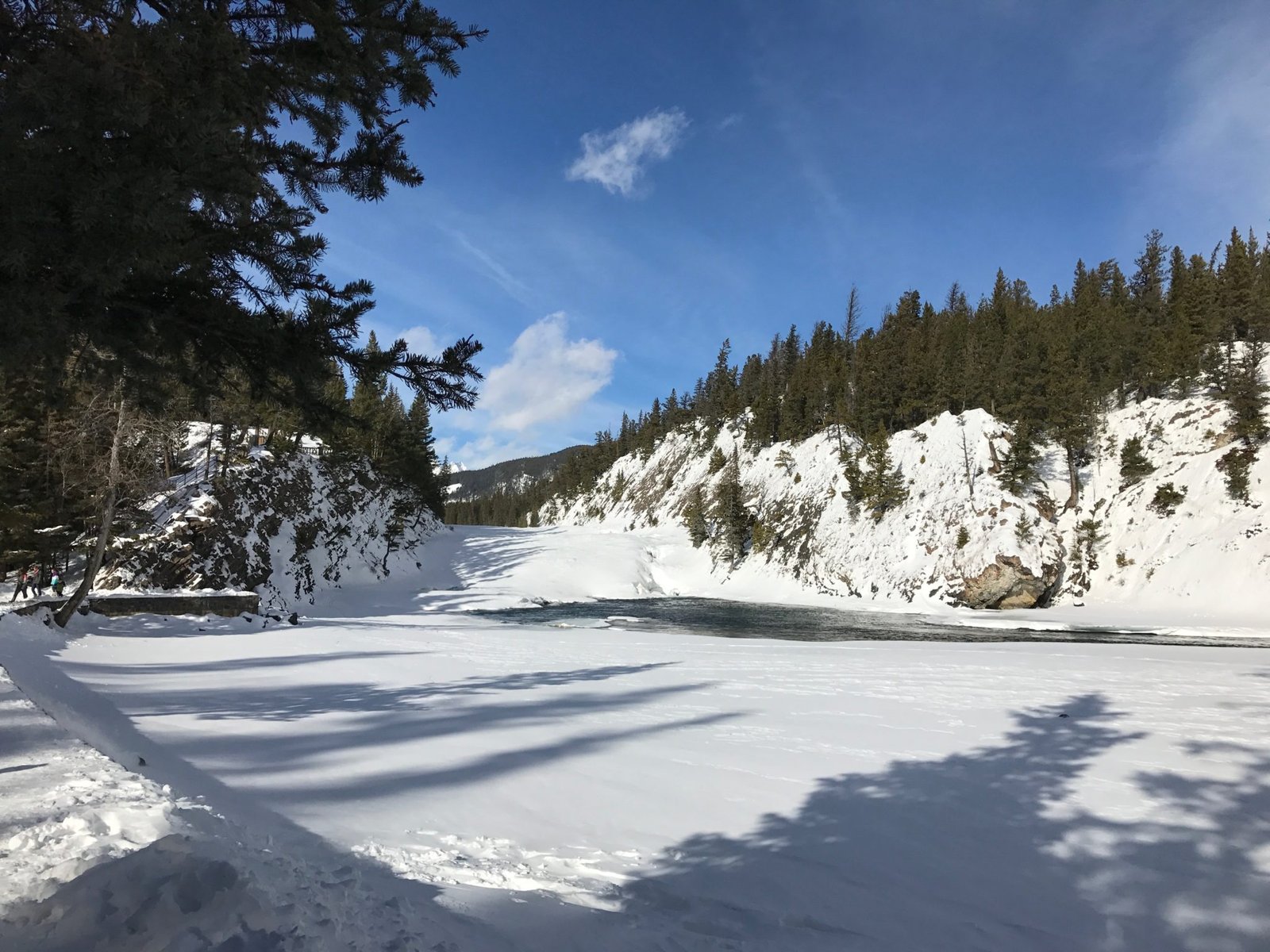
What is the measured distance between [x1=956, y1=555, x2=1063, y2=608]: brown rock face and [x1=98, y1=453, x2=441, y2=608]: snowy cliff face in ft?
112

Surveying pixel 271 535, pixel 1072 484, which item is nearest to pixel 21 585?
pixel 271 535

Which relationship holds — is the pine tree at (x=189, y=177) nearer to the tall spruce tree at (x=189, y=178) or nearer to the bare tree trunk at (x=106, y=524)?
the tall spruce tree at (x=189, y=178)

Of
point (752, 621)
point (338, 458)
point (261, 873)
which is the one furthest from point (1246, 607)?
point (338, 458)

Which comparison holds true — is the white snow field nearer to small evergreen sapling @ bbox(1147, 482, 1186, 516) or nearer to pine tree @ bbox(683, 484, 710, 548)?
small evergreen sapling @ bbox(1147, 482, 1186, 516)

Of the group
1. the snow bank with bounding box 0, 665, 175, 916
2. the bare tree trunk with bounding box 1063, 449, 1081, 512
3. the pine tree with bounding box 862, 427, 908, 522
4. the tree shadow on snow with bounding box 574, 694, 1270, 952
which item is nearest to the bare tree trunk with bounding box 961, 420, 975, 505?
the pine tree with bounding box 862, 427, 908, 522

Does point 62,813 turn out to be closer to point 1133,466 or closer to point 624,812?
point 624,812

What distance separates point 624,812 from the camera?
15.5 ft

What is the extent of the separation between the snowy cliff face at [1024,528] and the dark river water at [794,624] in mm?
6127

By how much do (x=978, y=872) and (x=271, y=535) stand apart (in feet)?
102

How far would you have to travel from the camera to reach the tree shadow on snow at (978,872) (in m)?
3.26

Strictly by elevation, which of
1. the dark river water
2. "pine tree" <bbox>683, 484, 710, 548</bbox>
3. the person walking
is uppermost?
"pine tree" <bbox>683, 484, 710, 548</bbox>

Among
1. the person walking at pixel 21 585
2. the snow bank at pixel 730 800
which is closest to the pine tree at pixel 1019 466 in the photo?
the snow bank at pixel 730 800

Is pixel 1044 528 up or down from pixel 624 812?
up

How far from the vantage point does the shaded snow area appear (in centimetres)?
2881
